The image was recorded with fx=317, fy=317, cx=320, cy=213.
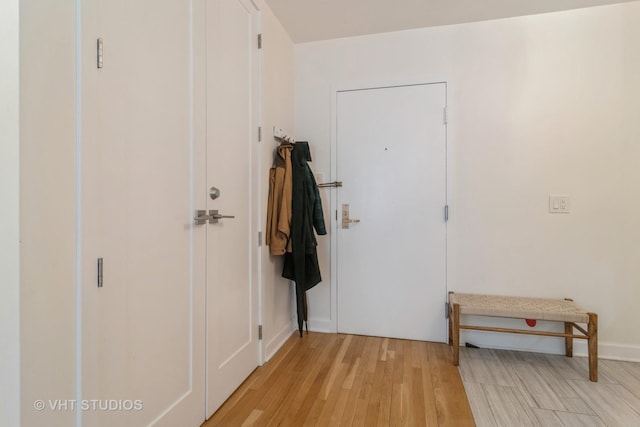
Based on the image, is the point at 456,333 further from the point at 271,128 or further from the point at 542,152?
the point at 271,128

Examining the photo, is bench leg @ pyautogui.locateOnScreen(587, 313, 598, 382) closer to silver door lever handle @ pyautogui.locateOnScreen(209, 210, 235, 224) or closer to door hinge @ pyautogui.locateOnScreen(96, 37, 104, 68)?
silver door lever handle @ pyautogui.locateOnScreen(209, 210, 235, 224)

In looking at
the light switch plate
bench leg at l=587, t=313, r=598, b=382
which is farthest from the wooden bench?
the light switch plate

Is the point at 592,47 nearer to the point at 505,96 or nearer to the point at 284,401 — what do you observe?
the point at 505,96

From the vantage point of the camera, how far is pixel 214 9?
1.67 metres

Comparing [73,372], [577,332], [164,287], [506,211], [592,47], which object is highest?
[592,47]

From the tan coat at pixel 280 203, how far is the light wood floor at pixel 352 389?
Answer: 2.68 feet

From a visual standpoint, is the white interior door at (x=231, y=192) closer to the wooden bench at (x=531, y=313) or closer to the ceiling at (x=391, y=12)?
the ceiling at (x=391, y=12)

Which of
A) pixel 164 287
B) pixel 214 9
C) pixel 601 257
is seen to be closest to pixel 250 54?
pixel 214 9

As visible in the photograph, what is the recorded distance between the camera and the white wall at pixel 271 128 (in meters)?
2.25

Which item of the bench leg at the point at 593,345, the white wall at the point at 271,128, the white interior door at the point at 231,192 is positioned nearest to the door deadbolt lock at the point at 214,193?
the white interior door at the point at 231,192

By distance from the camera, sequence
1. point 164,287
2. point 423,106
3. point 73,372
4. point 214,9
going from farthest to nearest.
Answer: point 423,106, point 214,9, point 164,287, point 73,372

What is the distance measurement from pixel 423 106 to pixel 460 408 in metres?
2.11

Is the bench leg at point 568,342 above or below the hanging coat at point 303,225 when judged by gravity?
below

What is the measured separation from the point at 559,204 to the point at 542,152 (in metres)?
0.41
